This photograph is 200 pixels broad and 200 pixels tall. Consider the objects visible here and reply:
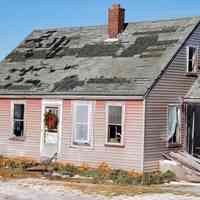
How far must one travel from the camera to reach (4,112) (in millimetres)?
28953

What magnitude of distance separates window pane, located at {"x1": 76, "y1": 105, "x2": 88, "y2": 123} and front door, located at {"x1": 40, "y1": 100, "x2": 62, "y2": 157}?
1.06m

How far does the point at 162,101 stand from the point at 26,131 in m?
7.18

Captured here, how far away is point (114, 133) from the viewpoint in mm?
24906

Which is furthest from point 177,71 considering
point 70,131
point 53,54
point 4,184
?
point 4,184

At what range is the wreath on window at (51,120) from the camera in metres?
26.8

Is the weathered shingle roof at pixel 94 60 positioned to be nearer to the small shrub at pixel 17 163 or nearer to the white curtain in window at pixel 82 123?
the white curtain in window at pixel 82 123

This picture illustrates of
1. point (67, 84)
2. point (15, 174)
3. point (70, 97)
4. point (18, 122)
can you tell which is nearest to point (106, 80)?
point (70, 97)

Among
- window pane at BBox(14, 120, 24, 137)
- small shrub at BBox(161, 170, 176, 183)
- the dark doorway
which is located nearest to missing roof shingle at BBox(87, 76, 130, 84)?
the dark doorway

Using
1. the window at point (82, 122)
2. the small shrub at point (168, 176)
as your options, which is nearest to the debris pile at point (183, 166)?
the small shrub at point (168, 176)

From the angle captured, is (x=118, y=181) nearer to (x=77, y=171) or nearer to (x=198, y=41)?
(x=77, y=171)

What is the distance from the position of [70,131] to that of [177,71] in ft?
18.3

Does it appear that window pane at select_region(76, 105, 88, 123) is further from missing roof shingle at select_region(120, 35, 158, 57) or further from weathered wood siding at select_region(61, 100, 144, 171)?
missing roof shingle at select_region(120, 35, 158, 57)

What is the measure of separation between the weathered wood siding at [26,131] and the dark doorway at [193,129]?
7.12 metres

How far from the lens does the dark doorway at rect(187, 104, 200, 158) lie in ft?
87.8
